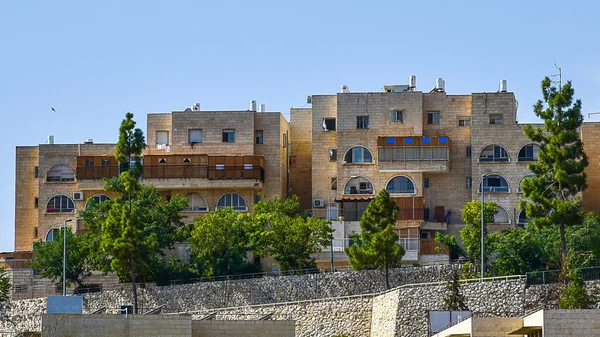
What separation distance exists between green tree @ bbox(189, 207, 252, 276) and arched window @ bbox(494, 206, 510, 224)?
13.2 metres

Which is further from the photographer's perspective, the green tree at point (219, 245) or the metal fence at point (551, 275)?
the green tree at point (219, 245)

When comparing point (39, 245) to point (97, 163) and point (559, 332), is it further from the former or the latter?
point (559, 332)

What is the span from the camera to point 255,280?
83688 millimetres

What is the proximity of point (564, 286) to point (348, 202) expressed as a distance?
2074 cm

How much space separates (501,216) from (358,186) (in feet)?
25.1

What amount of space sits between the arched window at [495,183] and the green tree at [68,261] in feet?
68.5

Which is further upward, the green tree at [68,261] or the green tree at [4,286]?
the green tree at [68,261]

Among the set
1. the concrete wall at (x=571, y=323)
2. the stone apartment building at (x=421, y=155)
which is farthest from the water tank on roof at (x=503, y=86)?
the concrete wall at (x=571, y=323)

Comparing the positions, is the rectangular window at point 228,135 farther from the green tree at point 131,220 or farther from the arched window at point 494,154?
the arched window at point 494,154

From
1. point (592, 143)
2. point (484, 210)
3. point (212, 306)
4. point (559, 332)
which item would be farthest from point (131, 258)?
point (559, 332)

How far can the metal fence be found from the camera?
73.0 meters

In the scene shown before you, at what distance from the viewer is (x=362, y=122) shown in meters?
93.1

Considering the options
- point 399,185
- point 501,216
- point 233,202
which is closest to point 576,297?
point 501,216

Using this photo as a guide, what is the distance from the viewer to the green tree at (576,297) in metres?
70.3
